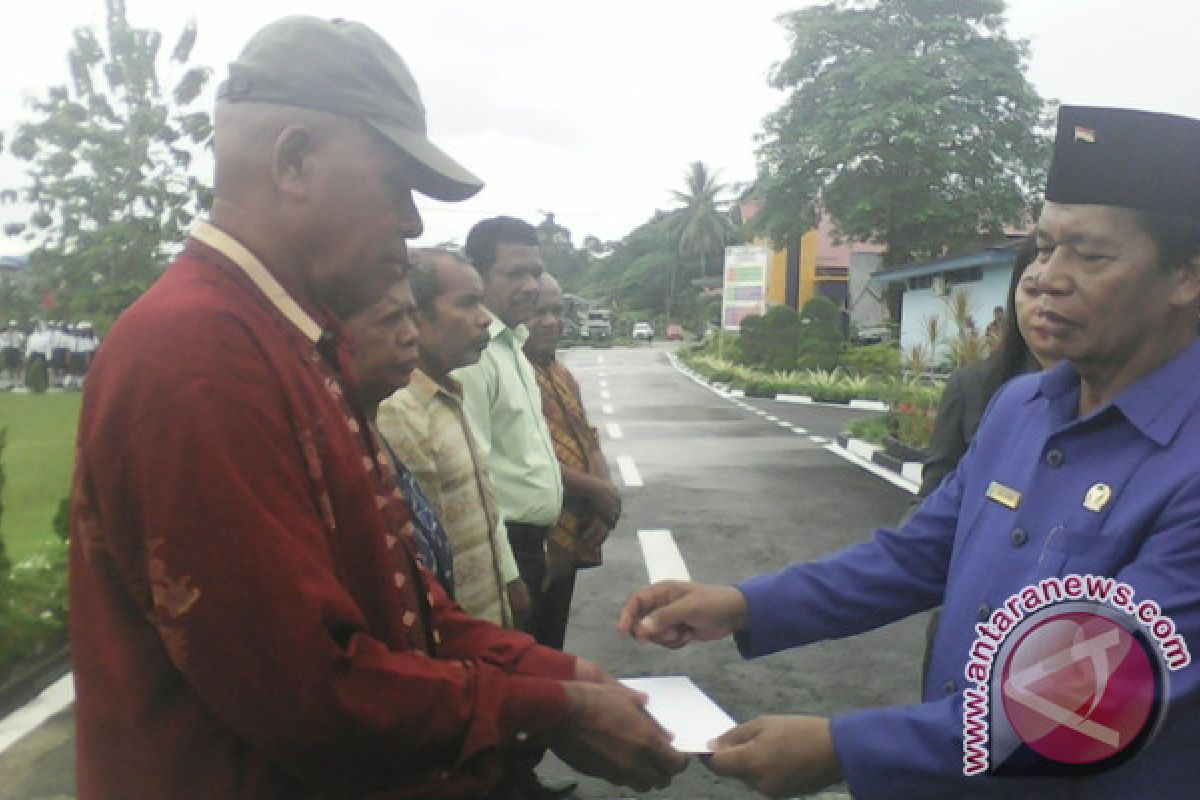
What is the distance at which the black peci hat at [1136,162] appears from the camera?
152 cm

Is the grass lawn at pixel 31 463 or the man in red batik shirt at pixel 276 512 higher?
the man in red batik shirt at pixel 276 512

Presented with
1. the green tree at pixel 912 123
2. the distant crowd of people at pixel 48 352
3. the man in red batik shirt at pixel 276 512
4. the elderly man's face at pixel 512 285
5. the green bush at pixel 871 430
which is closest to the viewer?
the man in red batik shirt at pixel 276 512

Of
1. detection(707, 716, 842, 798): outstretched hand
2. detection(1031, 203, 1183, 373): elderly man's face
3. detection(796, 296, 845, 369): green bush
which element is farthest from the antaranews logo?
detection(796, 296, 845, 369): green bush

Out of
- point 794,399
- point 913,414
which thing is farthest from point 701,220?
point 913,414

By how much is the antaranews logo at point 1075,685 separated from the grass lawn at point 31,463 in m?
4.06

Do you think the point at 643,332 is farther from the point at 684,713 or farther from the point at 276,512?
the point at 276,512

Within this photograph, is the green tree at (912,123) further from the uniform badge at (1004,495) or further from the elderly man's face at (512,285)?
the uniform badge at (1004,495)

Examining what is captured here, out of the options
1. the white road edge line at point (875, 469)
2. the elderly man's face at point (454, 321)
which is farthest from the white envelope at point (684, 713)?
the white road edge line at point (875, 469)

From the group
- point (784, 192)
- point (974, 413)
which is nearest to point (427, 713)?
point (974, 413)

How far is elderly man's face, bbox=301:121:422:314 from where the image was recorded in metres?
1.37

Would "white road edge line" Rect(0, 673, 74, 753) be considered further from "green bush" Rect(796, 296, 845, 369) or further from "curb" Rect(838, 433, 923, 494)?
"green bush" Rect(796, 296, 845, 369)

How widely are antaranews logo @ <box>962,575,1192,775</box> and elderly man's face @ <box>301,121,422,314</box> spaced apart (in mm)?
1070

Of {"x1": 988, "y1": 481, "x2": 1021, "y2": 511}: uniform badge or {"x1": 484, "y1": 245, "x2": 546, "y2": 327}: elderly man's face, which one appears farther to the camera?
{"x1": 484, "y1": 245, "x2": 546, "y2": 327}: elderly man's face

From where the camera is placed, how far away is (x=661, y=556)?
7.29 metres
